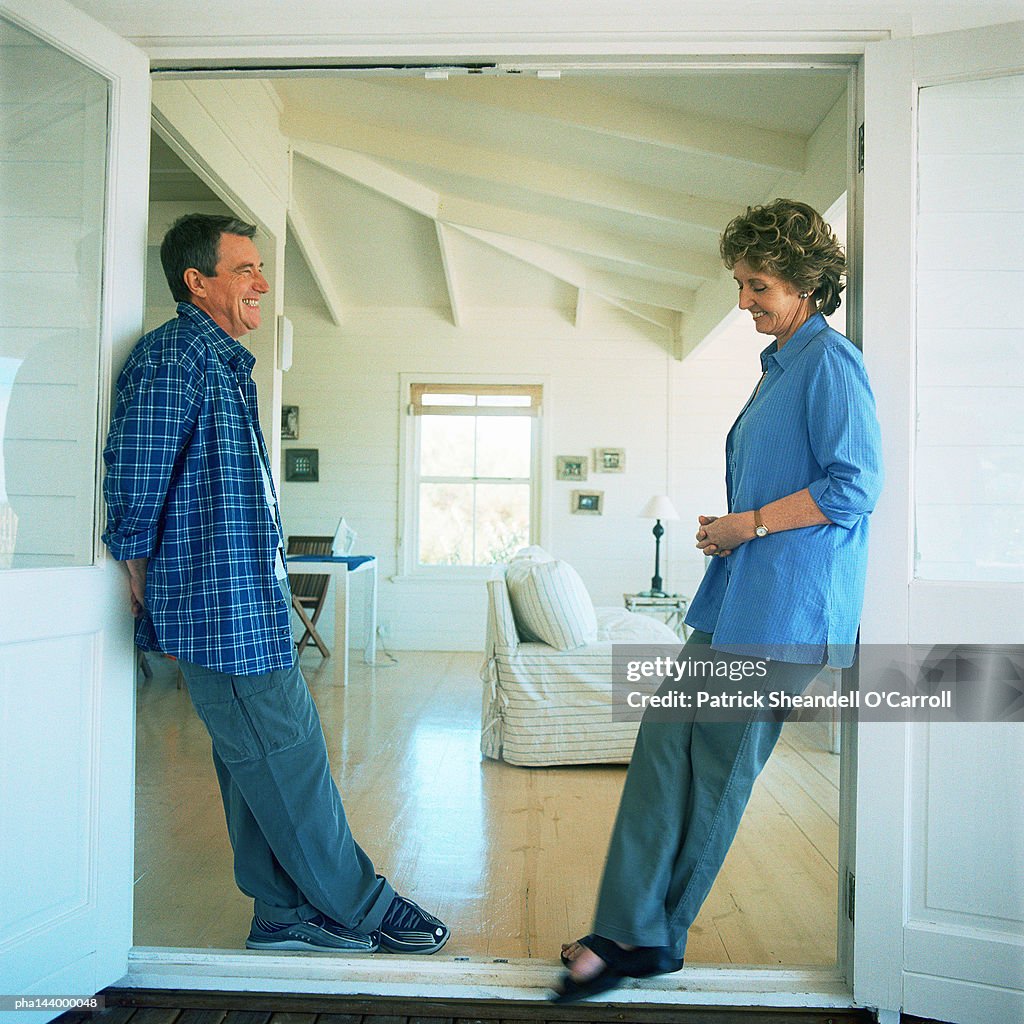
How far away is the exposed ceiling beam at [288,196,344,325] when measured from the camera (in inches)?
244

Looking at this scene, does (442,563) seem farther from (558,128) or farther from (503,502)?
(558,128)

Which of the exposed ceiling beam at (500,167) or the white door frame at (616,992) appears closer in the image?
the white door frame at (616,992)

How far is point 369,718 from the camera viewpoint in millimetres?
4977

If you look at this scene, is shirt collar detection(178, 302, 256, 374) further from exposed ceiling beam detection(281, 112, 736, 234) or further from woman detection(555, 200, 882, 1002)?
exposed ceiling beam detection(281, 112, 736, 234)

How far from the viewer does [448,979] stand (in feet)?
6.52

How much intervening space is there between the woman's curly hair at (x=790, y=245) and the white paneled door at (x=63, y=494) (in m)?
1.38

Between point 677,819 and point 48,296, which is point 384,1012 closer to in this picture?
point 677,819

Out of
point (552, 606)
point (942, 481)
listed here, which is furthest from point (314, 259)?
point (942, 481)

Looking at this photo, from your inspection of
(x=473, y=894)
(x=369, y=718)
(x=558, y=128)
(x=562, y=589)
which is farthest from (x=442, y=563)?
(x=473, y=894)

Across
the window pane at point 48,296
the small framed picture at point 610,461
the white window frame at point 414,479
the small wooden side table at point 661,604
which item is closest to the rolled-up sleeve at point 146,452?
the window pane at point 48,296

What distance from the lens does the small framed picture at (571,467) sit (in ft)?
25.2

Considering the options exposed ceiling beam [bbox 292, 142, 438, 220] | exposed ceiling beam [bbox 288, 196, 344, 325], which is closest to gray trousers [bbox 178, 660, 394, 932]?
Result: exposed ceiling beam [bbox 292, 142, 438, 220]

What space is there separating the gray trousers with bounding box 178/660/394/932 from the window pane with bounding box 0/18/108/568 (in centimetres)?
44

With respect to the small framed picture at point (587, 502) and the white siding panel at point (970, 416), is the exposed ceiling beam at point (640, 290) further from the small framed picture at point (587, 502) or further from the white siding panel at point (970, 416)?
the white siding panel at point (970, 416)
